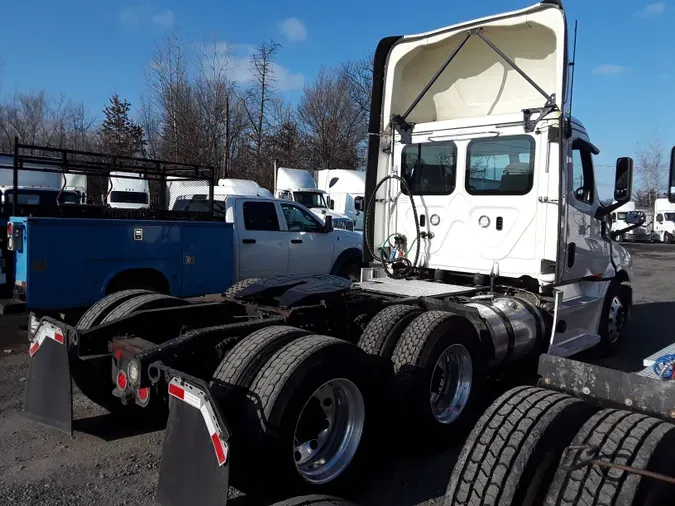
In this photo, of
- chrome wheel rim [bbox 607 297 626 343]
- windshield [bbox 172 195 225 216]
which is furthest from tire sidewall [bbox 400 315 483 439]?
windshield [bbox 172 195 225 216]

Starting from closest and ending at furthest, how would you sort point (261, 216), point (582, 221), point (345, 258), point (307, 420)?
point (307, 420), point (582, 221), point (261, 216), point (345, 258)

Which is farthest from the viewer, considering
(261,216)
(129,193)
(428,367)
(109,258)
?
(129,193)

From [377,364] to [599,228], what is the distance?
13.7 feet

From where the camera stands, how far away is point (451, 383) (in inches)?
182

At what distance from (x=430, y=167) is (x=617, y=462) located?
4.95 m

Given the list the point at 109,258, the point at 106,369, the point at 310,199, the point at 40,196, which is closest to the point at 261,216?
the point at 109,258

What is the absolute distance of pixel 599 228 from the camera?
22.4 ft

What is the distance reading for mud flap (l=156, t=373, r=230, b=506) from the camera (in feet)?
8.99

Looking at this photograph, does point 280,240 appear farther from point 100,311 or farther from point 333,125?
point 333,125

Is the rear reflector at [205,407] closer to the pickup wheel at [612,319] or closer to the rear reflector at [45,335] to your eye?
the rear reflector at [45,335]

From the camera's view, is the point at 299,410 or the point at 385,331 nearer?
the point at 299,410

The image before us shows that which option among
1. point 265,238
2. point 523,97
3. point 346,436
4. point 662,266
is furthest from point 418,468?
point 662,266

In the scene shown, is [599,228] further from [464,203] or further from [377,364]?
[377,364]

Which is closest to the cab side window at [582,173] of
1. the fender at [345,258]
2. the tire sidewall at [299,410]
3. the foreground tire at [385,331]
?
the foreground tire at [385,331]
